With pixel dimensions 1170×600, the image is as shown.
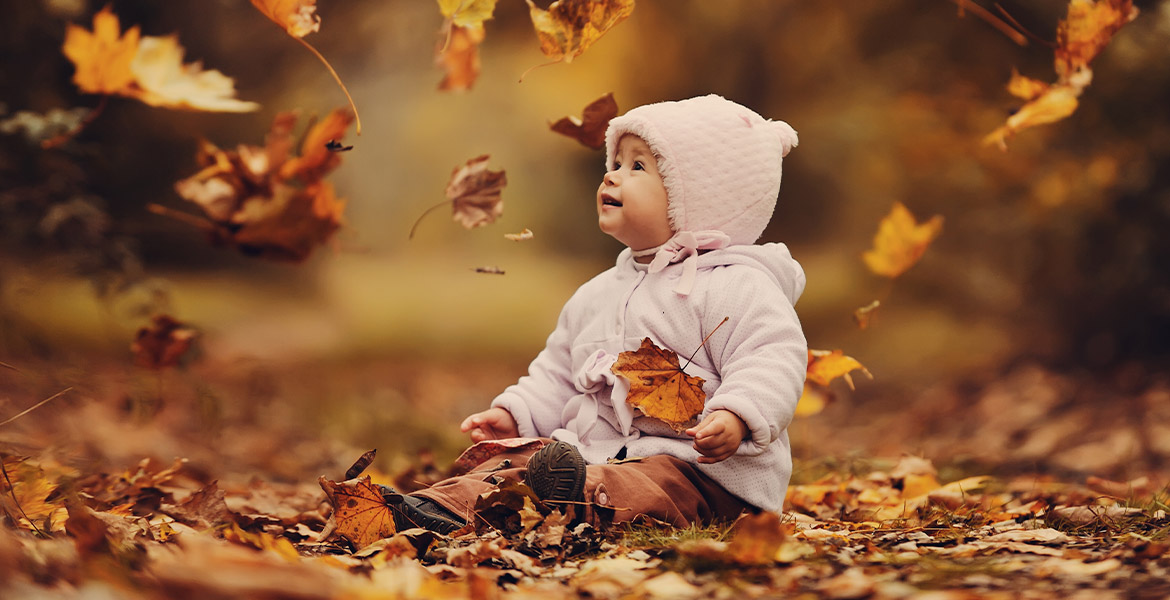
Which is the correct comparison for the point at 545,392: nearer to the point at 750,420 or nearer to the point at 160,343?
the point at 750,420

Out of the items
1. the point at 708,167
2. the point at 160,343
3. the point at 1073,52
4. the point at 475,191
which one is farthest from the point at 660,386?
the point at 160,343

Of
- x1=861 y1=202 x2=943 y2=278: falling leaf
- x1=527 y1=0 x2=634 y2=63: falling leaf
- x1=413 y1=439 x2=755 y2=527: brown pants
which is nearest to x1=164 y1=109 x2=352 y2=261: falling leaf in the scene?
x1=527 y1=0 x2=634 y2=63: falling leaf

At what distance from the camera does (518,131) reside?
716cm

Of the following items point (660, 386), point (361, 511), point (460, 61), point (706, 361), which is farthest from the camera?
point (460, 61)

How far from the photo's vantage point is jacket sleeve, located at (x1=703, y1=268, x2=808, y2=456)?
1.79 metres

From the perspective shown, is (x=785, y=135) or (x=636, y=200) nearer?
(x=636, y=200)

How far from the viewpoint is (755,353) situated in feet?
6.19

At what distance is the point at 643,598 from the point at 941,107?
4.59m

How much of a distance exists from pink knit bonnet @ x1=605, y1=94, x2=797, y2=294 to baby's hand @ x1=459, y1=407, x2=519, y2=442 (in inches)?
18.9

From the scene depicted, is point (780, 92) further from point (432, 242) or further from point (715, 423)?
point (715, 423)

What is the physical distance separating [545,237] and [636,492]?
5.49m

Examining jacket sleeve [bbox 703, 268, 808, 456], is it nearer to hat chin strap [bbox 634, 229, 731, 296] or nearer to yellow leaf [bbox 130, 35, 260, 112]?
hat chin strap [bbox 634, 229, 731, 296]

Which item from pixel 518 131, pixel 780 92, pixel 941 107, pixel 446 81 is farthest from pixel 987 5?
pixel 446 81

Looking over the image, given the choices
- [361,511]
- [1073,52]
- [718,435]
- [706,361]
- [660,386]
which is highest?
[1073,52]
